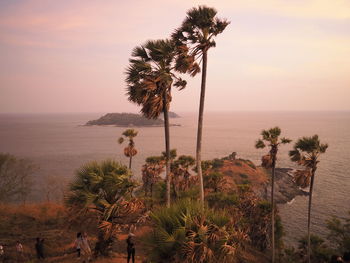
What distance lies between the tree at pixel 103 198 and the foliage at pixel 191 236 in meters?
3.95

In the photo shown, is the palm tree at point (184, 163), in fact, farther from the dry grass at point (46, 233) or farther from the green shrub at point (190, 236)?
the green shrub at point (190, 236)

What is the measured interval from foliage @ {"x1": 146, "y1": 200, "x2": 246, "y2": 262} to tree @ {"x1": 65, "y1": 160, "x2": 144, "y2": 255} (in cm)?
395

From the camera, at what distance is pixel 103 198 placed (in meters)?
11.7

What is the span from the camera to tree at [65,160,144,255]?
11219 mm

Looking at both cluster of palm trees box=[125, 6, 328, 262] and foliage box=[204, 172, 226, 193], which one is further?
foliage box=[204, 172, 226, 193]

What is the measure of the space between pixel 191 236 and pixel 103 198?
6075 millimetres

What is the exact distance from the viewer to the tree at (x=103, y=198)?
36.8 feet

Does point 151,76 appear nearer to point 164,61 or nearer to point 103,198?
point 164,61

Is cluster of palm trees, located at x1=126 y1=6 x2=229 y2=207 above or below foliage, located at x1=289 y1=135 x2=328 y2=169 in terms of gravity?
above

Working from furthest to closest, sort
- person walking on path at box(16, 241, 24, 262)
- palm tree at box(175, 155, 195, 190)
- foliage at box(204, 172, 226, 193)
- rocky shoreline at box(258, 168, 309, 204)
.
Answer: rocky shoreline at box(258, 168, 309, 204) < foliage at box(204, 172, 226, 193) < palm tree at box(175, 155, 195, 190) < person walking on path at box(16, 241, 24, 262)

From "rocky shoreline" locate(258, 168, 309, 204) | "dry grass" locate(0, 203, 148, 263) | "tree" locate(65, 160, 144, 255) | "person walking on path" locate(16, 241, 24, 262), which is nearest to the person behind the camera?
"tree" locate(65, 160, 144, 255)

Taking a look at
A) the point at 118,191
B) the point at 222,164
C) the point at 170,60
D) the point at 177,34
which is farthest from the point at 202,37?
the point at 222,164

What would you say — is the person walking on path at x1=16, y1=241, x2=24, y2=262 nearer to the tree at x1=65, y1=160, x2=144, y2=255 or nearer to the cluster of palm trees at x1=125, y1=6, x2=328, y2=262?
→ the tree at x1=65, y1=160, x2=144, y2=255

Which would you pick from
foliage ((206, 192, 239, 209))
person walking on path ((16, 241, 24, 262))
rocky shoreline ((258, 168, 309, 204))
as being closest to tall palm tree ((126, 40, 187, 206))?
person walking on path ((16, 241, 24, 262))
